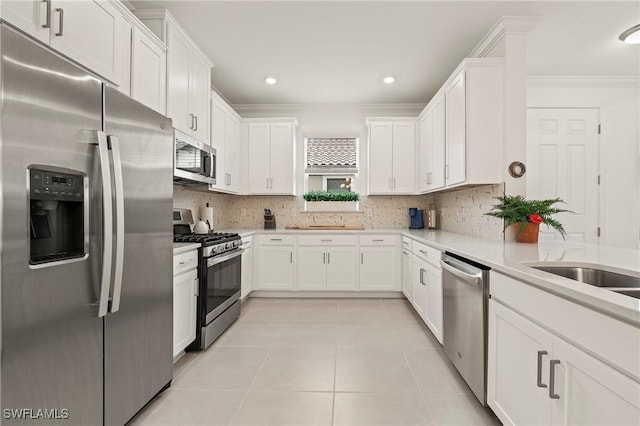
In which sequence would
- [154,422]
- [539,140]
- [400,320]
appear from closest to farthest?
[154,422], [400,320], [539,140]

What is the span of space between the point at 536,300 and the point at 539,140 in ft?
→ 10.3

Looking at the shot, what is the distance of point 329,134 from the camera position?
16.5 feet

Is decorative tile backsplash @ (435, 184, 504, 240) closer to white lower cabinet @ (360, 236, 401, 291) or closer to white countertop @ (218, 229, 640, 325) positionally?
white countertop @ (218, 229, 640, 325)

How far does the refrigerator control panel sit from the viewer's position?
1.12 m

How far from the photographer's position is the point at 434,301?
9.10ft

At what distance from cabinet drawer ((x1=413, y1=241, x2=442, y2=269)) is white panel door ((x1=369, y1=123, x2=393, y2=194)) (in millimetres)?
1274

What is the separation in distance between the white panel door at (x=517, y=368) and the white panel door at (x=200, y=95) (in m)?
2.90

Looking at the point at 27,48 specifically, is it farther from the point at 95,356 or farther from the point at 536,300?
the point at 536,300

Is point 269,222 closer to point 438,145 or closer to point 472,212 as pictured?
point 438,145

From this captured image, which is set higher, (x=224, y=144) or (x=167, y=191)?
(x=224, y=144)

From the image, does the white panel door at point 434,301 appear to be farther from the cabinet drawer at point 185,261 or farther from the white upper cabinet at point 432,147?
the cabinet drawer at point 185,261

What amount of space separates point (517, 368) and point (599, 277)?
62 centimetres

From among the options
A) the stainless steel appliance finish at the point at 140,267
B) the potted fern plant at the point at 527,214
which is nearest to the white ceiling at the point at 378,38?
the stainless steel appliance finish at the point at 140,267

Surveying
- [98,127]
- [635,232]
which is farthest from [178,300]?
[635,232]
